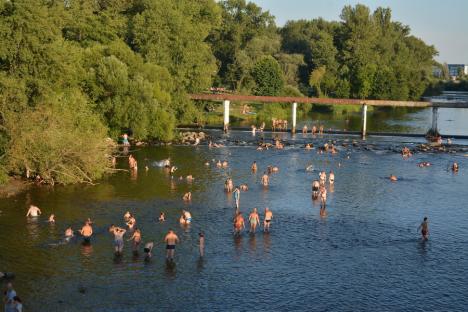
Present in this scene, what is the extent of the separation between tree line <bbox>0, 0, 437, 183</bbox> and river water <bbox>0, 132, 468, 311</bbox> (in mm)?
3964

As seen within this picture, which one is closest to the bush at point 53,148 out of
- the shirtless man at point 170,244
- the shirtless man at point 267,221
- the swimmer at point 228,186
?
the swimmer at point 228,186

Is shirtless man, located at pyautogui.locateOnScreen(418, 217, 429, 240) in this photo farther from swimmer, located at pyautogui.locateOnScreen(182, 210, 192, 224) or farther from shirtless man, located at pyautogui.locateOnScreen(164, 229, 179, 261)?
shirtless man, located at pyautogui.locateOnScreen(164, 229, 179, 261)

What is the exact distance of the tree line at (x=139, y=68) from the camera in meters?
47.1

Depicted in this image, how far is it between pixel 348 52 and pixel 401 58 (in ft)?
86.1

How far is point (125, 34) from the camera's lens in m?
84.0

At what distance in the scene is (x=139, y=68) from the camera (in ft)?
238

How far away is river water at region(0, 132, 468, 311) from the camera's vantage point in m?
25.7

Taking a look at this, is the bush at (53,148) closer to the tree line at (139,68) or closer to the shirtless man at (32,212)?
the tree line at (139,68)

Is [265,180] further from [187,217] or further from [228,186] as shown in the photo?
[187,217]

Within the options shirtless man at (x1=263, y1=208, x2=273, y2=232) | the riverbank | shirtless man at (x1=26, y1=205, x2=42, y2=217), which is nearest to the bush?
the riverbank

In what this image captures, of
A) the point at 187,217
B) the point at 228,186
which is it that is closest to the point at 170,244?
the point at 187,217

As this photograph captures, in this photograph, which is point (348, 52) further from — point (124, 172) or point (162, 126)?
point (124, 172)

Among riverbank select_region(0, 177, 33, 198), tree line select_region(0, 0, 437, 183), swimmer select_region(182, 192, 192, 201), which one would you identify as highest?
tree line select_region(0, 0, 437, 183)

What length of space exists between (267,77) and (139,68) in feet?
174
